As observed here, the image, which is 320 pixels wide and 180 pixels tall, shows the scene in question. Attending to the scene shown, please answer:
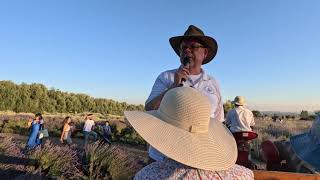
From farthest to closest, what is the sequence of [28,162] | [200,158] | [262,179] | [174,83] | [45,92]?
1. [45,92]
2. [28,162]
3. [174,83]
4. [262,179]
5. [200,158]

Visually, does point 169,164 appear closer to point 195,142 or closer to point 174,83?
point 195,142

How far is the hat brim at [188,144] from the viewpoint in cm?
244

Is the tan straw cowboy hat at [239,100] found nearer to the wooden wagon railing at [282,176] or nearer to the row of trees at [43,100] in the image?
the wooden wagon railing at [282,176]

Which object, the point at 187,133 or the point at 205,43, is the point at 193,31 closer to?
the point at 205,43

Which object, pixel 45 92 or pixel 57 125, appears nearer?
pixel 57 125

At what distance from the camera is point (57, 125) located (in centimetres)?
3594

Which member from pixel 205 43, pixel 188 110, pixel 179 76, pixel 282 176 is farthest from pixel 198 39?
pixel 188 110

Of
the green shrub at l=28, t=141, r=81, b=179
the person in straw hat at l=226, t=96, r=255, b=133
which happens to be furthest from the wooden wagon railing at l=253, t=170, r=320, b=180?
the person in straw hat at l=226, t=96, r=255, b=133

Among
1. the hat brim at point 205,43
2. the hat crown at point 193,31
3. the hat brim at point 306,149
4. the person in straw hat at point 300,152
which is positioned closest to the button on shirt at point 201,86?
the hat brim at point 205,43

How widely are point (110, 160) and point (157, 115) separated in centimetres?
683

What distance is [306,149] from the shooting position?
3.14 m

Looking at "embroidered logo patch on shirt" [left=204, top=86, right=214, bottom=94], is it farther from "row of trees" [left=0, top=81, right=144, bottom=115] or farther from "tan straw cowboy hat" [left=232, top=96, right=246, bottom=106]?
"row of trees" [left=0, top=81, right=144, bottom=115]

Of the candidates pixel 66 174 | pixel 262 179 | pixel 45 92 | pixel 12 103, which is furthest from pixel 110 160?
pixel 45 92

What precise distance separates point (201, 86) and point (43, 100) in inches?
2671
